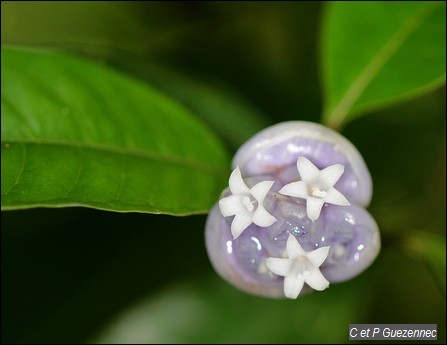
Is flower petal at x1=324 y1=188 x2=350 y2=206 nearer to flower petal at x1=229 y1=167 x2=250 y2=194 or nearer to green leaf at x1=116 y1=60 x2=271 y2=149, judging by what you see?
flower petal at x1=229 y1=167 x2=250 y2=194

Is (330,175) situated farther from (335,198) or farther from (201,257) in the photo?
(201,257)

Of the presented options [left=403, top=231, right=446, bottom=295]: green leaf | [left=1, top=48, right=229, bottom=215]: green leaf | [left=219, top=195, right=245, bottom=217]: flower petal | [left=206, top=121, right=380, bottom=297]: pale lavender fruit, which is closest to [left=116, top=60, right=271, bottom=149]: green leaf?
[left=1, top=48, right=229, bottom=215]: green leaf

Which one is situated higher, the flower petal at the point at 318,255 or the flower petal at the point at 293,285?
the flower petal at the point at 318,255

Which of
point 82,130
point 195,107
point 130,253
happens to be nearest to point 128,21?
point 195,107

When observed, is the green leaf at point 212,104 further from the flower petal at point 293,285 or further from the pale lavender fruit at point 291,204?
the flower petal at point 293,285

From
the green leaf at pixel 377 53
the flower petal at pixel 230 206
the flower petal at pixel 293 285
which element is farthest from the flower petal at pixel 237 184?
the green leaf at pixel 377 53

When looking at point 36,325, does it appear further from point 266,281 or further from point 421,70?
point 421,70
